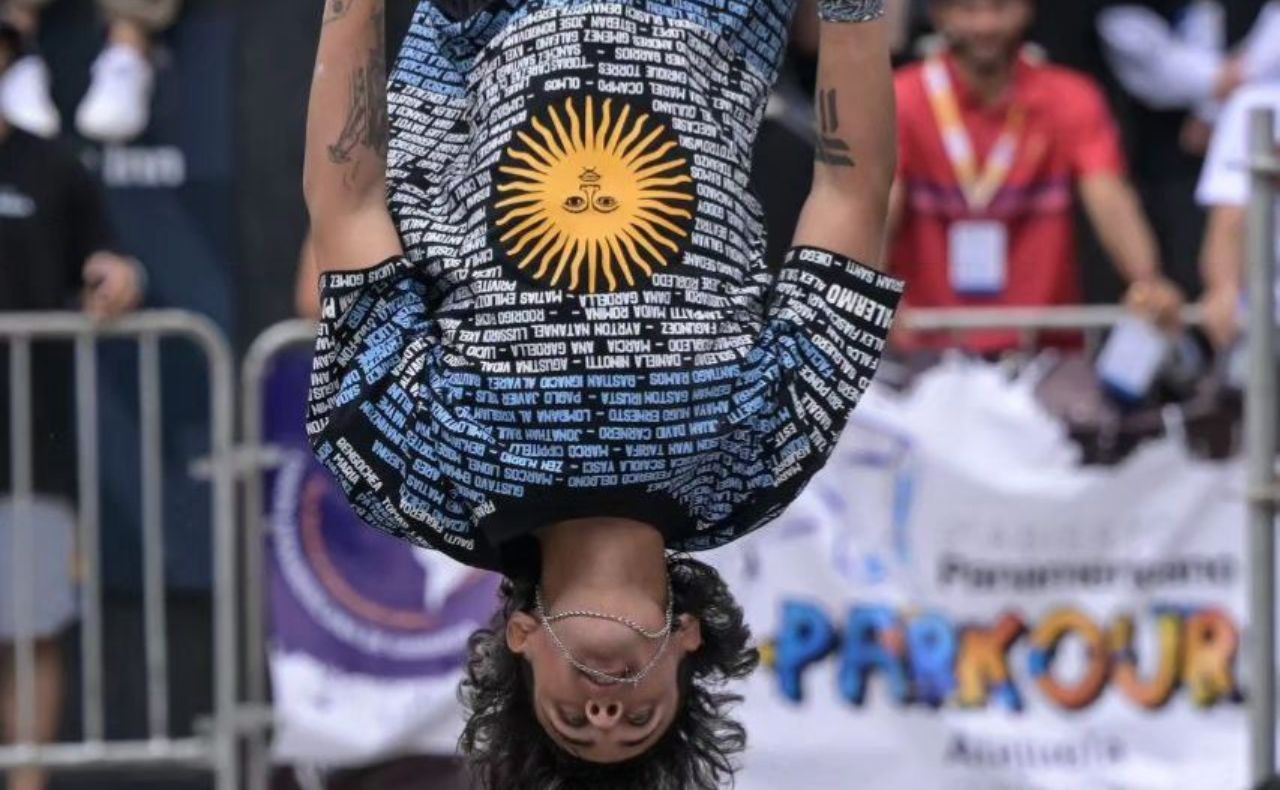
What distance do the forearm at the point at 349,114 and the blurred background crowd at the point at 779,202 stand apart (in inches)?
72.8

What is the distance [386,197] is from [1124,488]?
2.73 meters

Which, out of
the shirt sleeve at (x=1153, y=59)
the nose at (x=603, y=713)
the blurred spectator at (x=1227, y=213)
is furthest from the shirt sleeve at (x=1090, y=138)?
the nose at (x=603, y=713)

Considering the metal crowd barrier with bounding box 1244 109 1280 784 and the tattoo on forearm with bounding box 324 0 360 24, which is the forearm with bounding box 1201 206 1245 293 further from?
the tattoo on forearm with bounding box 324 0 360 24

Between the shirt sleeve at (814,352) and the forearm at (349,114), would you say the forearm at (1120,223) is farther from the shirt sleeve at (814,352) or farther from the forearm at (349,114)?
the forearm at (349,114)

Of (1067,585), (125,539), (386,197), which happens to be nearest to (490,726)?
(386,197)

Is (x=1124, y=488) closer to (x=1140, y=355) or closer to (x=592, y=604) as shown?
(x=1140, y=355)

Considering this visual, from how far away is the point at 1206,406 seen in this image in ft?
21.9

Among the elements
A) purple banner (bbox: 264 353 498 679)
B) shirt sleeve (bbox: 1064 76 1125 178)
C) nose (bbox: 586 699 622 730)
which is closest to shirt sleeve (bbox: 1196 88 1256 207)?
shirt sleeve (bbox: 1064 76 1125 178)

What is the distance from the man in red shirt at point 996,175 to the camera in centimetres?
721

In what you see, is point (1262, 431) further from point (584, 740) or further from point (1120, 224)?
point (584, 740)

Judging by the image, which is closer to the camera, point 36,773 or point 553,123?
point 553,123

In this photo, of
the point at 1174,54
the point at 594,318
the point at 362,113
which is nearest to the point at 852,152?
the point at 594,318

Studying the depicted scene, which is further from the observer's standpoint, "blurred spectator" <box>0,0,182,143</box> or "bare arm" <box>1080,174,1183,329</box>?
"blurred spectator" <box>0,0,182,143</box>

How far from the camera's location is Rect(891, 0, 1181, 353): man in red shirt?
23.7ft
